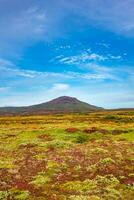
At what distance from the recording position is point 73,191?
2828cm

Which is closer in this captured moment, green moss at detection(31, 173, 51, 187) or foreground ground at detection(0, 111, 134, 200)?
foreground ground at detection(0, 111, 134, 200)

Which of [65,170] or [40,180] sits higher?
[65,170]

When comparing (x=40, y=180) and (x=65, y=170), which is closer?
(x=40, y=180)

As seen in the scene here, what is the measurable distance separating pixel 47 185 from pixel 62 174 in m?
3.93

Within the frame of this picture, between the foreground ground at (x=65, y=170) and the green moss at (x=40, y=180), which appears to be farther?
the green moss at (x=40, y=180)

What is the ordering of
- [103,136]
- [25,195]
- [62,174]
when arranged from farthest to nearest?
[103,136], [62,174], [25,195]

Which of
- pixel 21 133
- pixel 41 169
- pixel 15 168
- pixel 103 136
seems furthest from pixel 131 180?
pixel 21 133

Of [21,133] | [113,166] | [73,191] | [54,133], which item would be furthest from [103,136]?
[73,191]

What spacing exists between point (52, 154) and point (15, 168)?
25.3 feet

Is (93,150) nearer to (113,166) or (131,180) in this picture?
(113,166)

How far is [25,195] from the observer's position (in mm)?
26766

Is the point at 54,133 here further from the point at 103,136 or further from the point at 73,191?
the point at 73,191

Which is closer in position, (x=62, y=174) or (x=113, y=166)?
(x=62, y=174)

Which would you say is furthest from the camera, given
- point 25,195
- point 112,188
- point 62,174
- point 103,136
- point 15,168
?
point 103,136
